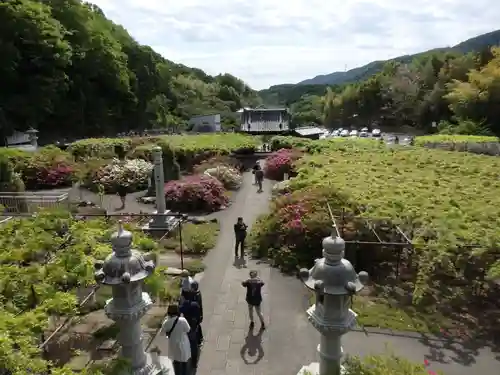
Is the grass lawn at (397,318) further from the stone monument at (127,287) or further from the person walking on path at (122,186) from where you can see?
the person walking on path at (122,186)

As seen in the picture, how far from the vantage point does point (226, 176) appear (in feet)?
84.2

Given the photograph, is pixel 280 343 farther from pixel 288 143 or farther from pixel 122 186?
pixel 288 143

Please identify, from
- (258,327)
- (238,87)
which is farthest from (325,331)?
(238,87)

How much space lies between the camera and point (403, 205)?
12.4m

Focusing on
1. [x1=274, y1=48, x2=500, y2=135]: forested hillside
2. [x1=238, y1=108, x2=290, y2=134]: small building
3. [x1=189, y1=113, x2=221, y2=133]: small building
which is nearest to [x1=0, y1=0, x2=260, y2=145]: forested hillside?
[x1=189, y1=113, x2=221, y2=133]: small building

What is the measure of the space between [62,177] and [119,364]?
74.8ft

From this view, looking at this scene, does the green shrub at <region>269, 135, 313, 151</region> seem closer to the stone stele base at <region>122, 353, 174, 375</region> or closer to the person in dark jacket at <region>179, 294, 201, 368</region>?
the person in dark jacket at <region>179, 294, 201, 368</region>

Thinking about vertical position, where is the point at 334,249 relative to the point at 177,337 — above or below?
above

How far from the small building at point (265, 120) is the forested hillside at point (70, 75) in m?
16.3

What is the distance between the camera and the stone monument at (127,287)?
20.2 ft

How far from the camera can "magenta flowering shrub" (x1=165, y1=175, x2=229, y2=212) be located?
2098 centimetres

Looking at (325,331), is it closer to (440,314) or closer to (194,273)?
(440,314)

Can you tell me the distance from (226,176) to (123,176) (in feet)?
19.2

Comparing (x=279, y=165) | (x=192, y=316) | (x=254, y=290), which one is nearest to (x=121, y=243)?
(x=192, y=316)
